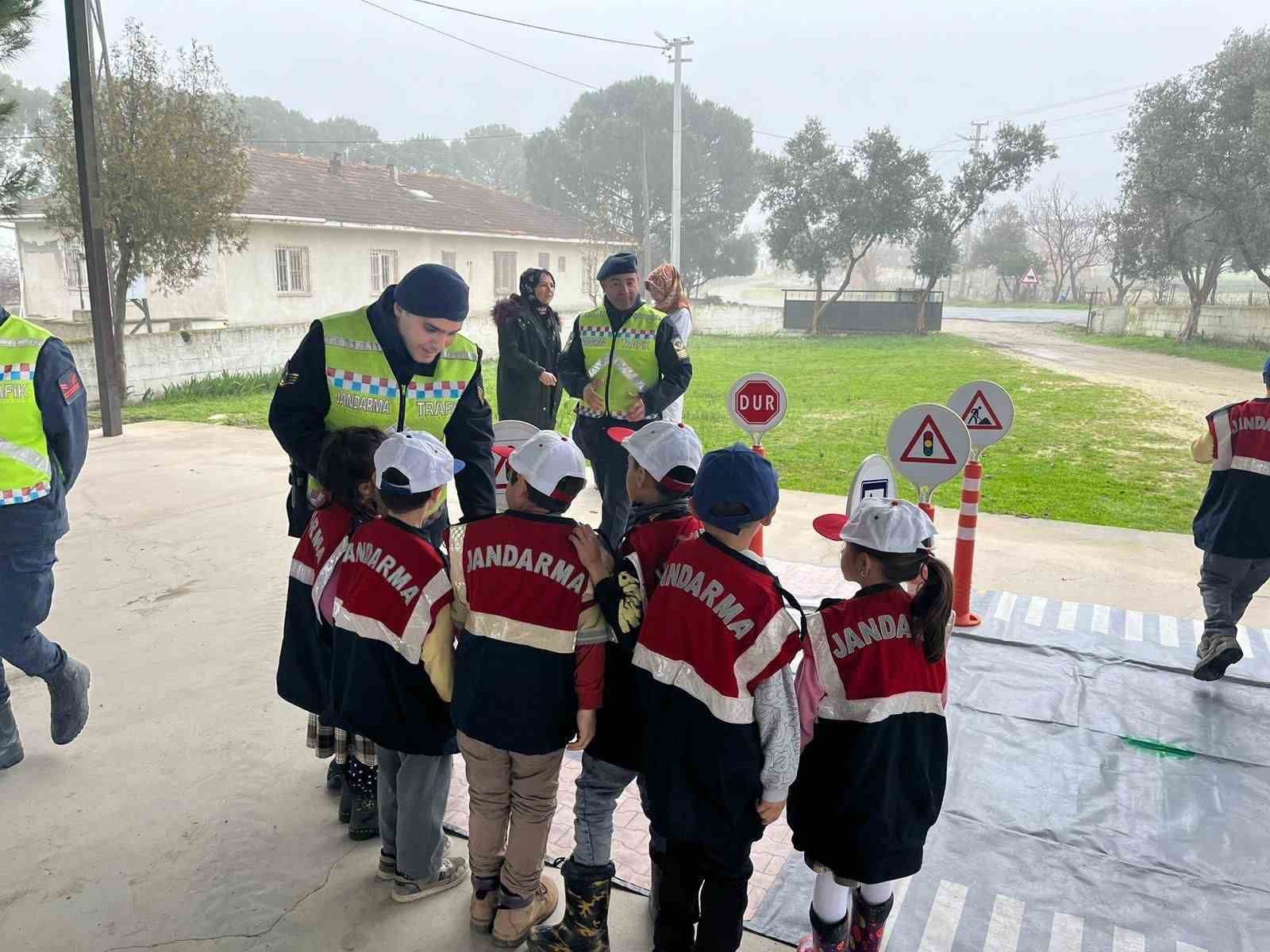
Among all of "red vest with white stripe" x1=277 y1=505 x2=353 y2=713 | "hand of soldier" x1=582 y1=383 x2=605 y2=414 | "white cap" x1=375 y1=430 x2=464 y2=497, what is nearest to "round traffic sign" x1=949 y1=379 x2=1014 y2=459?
"hand of soldier" x1=582 y1=383 x2=605 y2=414

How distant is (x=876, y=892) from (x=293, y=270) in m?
21.5

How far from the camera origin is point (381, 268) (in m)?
23.2

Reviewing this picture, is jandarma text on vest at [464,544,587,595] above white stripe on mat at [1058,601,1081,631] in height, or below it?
above

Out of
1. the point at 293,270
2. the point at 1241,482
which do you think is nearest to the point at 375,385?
the point at 1241,482

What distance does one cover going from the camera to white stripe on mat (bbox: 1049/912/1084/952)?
2656mm

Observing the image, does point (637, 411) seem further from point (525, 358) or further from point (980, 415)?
point (980, 415)

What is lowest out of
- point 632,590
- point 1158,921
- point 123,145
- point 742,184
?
point 1158,921

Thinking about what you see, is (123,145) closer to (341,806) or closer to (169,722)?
(169,722)

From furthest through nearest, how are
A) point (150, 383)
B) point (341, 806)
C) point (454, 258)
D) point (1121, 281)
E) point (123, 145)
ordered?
point (1121, 281), point (454, 258), point (150, 383), point (123, 145), point (341, 806)

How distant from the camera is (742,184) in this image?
38.4 m

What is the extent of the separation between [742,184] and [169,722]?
37.5 metres

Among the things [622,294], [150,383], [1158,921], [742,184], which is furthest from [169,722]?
[742,184]

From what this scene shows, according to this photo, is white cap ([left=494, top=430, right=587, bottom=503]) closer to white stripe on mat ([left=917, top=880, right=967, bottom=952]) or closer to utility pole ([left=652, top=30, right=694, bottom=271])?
white stripe on mat ([left=917, top=880, right=967, bottom=952])

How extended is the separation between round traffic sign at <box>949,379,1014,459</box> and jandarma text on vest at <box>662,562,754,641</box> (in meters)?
2.95
